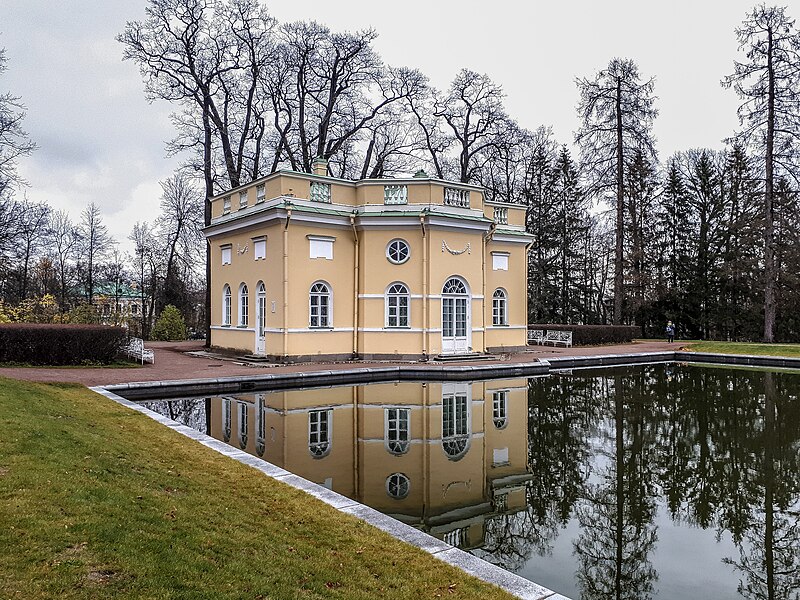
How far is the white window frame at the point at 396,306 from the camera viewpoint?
1844 cm

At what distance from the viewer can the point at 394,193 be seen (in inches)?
739

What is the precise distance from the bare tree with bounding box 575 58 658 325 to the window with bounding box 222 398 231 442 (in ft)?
79.9

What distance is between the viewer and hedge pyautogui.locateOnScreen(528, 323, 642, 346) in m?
28.0

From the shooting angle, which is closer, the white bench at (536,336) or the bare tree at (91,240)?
the white bench at (536,336)

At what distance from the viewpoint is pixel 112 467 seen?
5.12 m

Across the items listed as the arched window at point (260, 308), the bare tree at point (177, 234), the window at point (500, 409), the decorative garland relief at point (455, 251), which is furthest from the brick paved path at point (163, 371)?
the bare tree at point (177, 234)

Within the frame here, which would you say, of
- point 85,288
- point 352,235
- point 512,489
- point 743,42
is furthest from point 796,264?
point 85,288

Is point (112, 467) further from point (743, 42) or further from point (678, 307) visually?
point (678, 307)

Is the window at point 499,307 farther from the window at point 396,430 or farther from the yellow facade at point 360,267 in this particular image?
the window at point 396,430

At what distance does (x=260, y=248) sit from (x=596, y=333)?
17942mm

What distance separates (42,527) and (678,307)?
37577 mm

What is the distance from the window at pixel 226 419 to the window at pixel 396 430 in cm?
242

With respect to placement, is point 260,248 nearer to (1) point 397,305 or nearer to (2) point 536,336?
(1) point 397,305

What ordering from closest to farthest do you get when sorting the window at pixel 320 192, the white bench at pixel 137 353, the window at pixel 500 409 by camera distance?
1. the window at pixel 500 409
2. the white bench at pixel 137 353
3. the window at pixel 320 192
